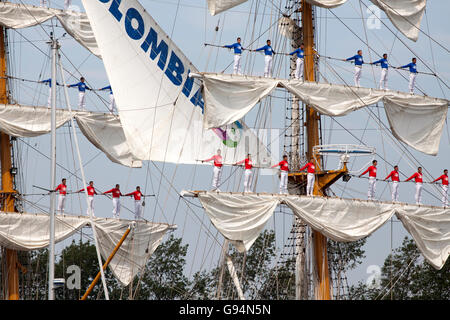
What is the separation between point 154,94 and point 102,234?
6.16m

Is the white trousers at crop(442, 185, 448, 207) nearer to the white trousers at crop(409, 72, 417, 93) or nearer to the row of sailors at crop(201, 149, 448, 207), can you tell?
the row of sailors at crop(201, 149, 448, 207)

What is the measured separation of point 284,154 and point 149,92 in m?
4.45

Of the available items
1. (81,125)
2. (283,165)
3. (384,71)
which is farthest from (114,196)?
(384,71)

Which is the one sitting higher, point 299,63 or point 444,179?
point 299,63

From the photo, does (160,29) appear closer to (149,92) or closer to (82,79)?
(149,92)

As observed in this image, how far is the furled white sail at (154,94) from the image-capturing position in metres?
31.3

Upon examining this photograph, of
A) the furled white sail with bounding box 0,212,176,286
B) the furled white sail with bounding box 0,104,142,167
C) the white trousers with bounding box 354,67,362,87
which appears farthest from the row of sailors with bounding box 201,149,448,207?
the furled white sail with bounding box 0,104,142,167

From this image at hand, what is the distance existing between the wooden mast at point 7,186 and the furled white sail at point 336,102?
821cm

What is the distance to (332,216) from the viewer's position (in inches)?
1238

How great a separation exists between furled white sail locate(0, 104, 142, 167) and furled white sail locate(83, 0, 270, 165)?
397 centimetres

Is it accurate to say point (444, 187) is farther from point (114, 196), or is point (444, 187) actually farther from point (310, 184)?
point (114, 196)

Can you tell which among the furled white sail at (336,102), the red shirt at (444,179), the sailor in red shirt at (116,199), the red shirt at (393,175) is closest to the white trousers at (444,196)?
the red shirt at (444,179)

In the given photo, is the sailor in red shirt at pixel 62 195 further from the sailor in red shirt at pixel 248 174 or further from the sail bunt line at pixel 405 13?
the sail bunt line at pixel 405 13
